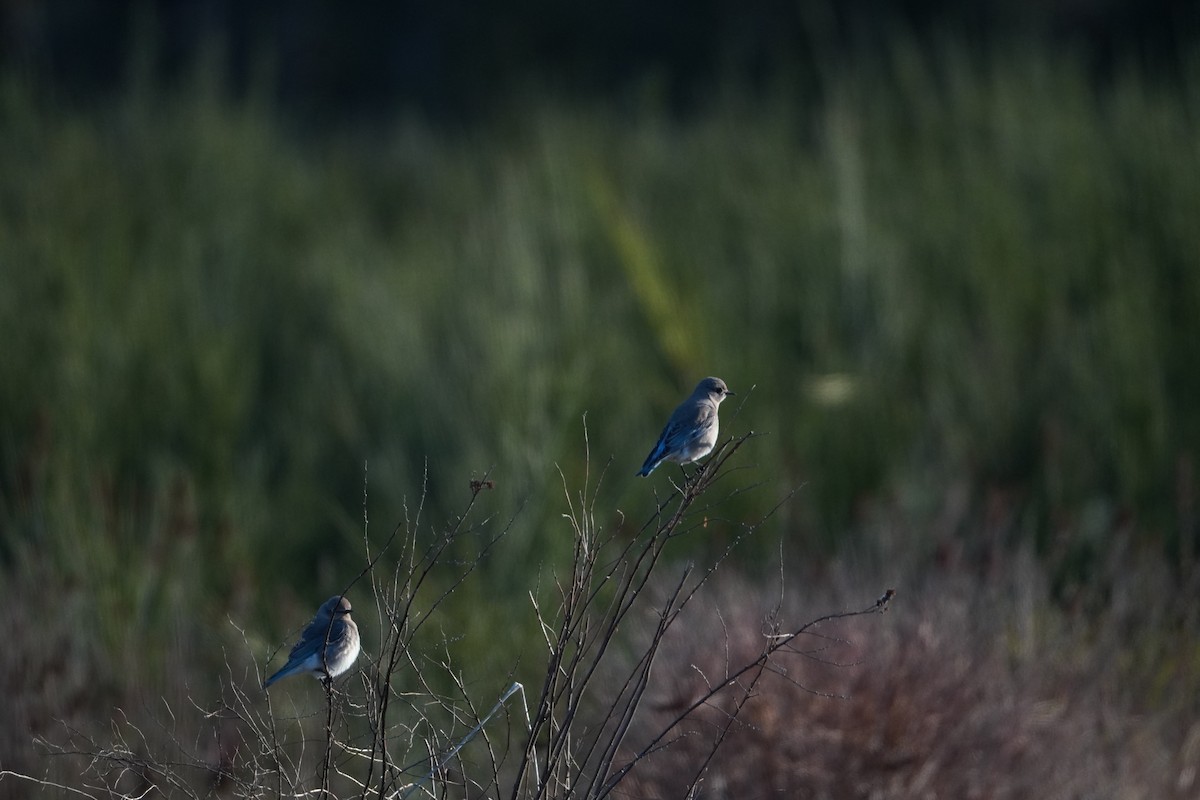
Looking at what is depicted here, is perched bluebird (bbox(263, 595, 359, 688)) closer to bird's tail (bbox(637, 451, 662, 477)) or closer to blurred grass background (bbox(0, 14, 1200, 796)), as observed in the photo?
bird's tail (bbox(637, 451, 662, 477))

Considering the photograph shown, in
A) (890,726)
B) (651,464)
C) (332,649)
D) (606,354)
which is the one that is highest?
(651,464)

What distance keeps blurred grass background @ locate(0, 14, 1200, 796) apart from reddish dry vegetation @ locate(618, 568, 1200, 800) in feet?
1.65

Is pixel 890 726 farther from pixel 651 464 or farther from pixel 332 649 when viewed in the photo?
→ pixel 332 649

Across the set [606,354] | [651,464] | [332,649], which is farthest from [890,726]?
[606,354]

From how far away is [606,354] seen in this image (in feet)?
23.8

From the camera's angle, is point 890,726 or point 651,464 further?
point 890,726

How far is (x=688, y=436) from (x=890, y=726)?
1164 millimetres

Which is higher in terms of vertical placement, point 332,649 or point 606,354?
point 332,649

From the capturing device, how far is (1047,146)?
767cm

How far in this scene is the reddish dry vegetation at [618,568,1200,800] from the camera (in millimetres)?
3762

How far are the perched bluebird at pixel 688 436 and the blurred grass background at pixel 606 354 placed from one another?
1.60m

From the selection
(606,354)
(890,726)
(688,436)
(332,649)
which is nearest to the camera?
(332,649)

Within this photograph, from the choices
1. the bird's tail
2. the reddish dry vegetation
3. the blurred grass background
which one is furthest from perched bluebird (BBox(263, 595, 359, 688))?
the blurred grass background

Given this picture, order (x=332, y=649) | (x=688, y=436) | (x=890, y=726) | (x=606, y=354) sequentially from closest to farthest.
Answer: (x=332, y=649)
(x=688, y=436)
(x=890, y=726)
(x=606, y=354)
